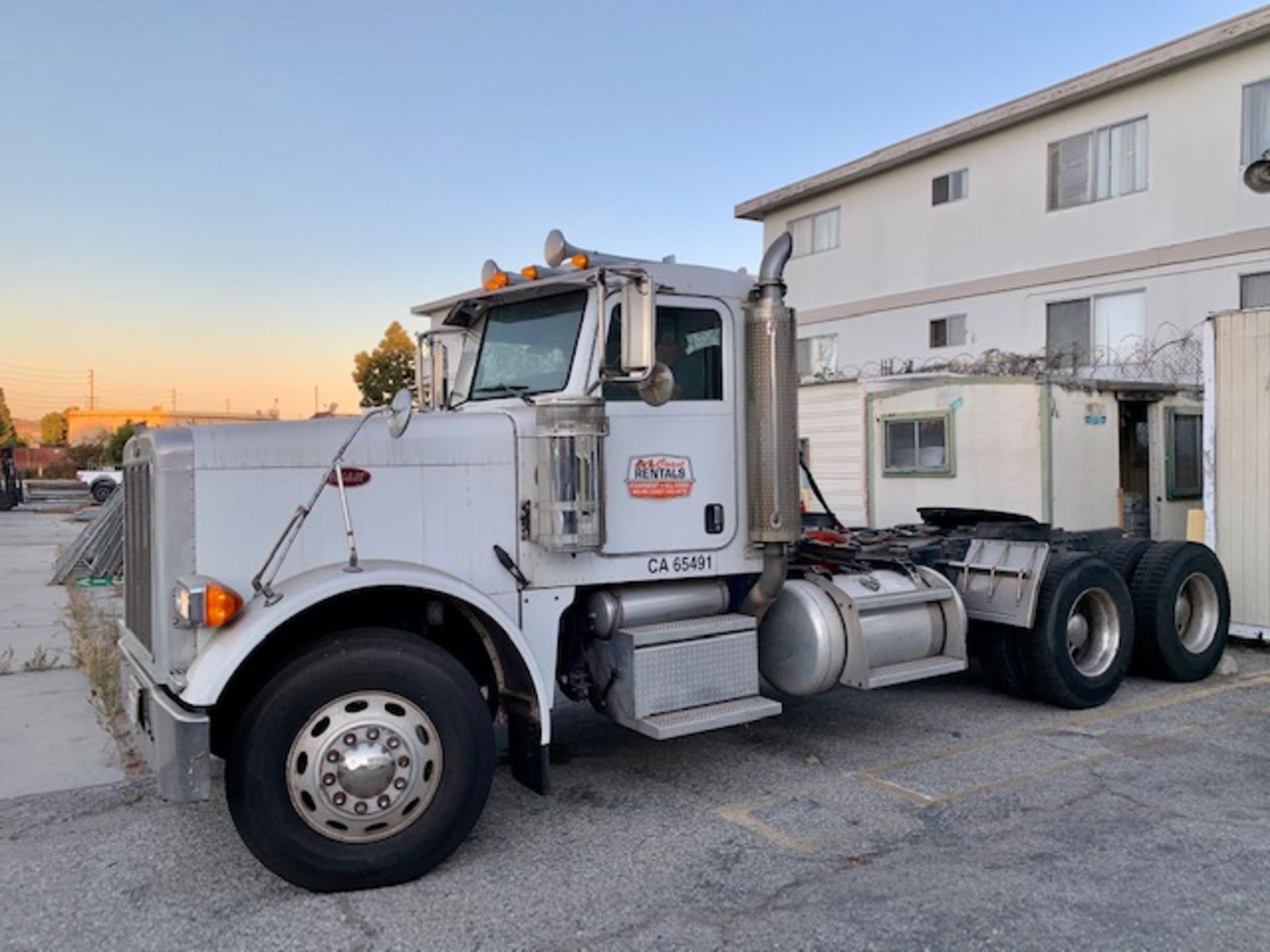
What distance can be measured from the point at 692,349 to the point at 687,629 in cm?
150

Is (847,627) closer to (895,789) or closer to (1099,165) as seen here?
(895,789)

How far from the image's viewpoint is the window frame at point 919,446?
13.3m

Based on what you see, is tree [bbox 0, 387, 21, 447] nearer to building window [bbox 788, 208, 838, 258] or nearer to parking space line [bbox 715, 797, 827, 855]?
building window [bbox 788, 208, 838, 258]

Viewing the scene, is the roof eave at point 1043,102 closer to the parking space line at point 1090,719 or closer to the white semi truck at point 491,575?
the parking space line at point 1090,719

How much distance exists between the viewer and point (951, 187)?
834 inches

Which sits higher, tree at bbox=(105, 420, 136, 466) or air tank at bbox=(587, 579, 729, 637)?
tree at bbox=(105, 420, 136, 466)

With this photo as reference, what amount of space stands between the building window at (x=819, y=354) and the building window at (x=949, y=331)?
2641 millimetres

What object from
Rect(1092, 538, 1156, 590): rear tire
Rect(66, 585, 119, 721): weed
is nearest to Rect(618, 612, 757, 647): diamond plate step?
Rect(66, 585, 119, 721): weed

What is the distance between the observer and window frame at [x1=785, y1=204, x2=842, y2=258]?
2392 cm

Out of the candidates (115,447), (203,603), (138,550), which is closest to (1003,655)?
(203,603)

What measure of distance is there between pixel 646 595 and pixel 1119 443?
446 inches

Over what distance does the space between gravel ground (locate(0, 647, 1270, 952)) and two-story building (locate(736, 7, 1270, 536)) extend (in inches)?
274

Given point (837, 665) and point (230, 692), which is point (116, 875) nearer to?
point (230, 692)

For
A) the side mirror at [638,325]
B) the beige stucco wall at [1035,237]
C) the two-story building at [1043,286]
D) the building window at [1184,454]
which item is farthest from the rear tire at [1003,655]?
the beige stucco wall at [1035,237]
